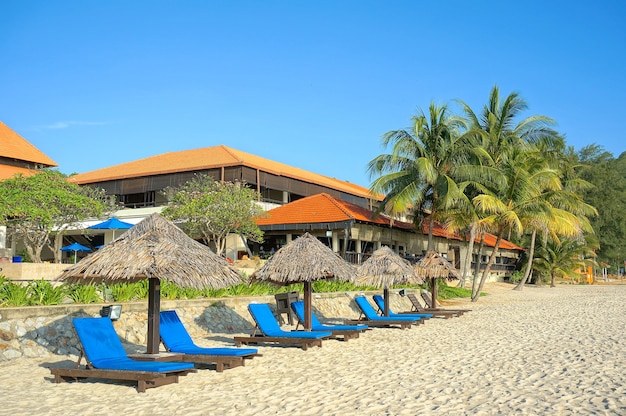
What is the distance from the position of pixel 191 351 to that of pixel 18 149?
25.1m

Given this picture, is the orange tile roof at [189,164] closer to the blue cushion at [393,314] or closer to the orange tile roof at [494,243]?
the orange tile roof at [494,243]

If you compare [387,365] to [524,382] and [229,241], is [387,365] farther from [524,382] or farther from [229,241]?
[229,241]

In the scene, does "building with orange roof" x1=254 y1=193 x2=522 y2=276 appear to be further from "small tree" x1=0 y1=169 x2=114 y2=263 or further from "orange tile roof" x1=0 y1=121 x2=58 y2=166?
"orange tile roof" x1=0 y1=121 x2=58 y2=166

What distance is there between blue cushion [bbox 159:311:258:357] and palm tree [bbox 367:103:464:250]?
1578 cm

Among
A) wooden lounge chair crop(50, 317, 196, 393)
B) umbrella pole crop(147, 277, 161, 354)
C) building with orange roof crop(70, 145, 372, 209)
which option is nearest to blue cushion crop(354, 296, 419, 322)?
umbrella pole crop(147, 277, 161, 354)

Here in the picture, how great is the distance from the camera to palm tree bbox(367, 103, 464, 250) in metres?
23.9

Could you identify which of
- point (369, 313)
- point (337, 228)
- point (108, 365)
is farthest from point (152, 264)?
point (337, 228)

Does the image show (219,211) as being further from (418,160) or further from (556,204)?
(556,204)

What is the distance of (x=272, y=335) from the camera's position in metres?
10.7

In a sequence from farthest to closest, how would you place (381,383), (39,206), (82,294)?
(39,206)
(82,294)
(381,383)

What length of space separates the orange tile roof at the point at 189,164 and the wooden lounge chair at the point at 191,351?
61.9ft

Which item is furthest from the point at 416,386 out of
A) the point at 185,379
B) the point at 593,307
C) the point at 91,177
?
the point at 91,177

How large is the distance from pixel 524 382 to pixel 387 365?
2.15 metres

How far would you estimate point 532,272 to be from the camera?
41.5m
